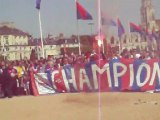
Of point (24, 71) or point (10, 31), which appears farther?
point (10, 31)

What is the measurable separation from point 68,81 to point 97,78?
1.07m

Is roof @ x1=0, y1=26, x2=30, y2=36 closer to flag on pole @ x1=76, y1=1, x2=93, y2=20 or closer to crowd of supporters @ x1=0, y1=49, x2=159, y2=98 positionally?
flag on pole @ x1=76, y1=1, x2=93, y2=20

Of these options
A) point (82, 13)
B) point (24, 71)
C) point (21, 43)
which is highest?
point (82, 13)

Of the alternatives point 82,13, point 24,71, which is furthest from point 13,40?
point 24,71

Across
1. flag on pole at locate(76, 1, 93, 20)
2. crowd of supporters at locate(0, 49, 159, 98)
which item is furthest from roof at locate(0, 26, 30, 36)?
crowd of supporters at locate(0, 49, 159, 98)

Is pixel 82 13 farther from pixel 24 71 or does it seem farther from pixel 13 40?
pixel 13 40

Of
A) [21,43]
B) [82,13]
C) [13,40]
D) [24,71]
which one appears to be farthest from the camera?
[21,43]

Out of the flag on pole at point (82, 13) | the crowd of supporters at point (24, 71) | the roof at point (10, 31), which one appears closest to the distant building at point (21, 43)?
the roof at point (10, 31)

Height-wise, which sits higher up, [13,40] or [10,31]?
[10,31]

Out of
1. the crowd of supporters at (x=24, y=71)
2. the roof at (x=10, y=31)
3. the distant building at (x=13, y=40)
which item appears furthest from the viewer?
the roof at (x=10, y=31)

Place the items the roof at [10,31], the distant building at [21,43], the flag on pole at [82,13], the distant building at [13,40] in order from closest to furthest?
1. the flag on pole at [82,13]
2. the distant building at [21,43]
3. the distant building at [13,40]
4. the roof at [10,31]

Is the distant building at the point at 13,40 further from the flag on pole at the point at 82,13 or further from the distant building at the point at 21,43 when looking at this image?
the flag on pole at the point at 82,13

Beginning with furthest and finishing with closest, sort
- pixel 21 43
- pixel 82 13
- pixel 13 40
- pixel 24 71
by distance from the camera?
pixel 21 43
pixel 13 40
pixel 82 13
pixel 24 71

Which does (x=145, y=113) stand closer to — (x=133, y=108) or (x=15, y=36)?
(x=133, y=108)
